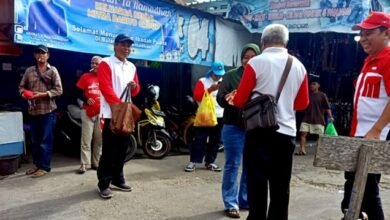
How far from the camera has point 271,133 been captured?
3152 mm

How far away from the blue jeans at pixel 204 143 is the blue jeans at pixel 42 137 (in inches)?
87.9

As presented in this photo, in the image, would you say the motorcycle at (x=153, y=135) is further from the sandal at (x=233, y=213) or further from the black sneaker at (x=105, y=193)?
the sandal at (x=233, y=213)

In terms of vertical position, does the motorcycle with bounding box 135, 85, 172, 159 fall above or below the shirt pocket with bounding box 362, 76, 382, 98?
below

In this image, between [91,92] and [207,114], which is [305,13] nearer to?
[207,114]

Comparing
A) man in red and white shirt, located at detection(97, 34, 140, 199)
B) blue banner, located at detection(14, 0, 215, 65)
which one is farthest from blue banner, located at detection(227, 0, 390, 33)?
man in red and white shirt, located at detection(97, 34, 140, 199)

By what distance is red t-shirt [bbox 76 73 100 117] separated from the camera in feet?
19.3

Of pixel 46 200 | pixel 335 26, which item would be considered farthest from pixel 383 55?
pixel 335 26

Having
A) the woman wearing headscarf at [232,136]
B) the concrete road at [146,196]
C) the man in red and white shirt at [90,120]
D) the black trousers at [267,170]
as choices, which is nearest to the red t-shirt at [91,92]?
the man in red and white shirt at [90,120]

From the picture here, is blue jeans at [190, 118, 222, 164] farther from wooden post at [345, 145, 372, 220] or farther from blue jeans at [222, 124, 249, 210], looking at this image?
wooden post at [345, 145, 372, 220]

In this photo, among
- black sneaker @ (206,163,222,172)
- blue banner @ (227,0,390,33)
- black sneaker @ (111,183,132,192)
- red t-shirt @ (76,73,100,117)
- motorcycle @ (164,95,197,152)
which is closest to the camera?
black sneaker @ (111,183,132,192)

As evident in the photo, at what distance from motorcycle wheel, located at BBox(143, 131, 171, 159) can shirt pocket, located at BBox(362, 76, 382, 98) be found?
4.77 meters

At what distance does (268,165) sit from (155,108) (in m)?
4.67

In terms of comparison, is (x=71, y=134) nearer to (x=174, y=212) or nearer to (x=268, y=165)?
(x=174, y=212)

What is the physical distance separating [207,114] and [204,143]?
0.54 m
